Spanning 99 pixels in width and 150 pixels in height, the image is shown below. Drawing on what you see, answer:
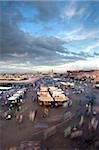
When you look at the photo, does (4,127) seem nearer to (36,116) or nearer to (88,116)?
(36,116)

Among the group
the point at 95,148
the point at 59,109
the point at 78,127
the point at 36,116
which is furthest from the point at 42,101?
the point at 95,148

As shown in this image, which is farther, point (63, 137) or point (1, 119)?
point (1, 119)

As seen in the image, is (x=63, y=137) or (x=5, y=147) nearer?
(x=5, y=147)

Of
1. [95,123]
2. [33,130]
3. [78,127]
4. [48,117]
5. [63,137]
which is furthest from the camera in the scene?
[48,117]

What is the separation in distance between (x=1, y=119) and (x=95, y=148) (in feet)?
36.8

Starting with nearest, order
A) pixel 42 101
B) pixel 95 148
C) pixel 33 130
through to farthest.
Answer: pixel 95 148 < pixel 33 130 < pixel 42 101

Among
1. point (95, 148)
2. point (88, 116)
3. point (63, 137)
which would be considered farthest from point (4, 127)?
point (88, 116)

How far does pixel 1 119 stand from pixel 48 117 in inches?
218

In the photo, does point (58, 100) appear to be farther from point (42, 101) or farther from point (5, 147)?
point (5, 147)

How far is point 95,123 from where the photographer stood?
20.4 metres

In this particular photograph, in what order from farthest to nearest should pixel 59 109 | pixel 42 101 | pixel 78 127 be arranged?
pixel 42 101
pixel 59 109
pixel 78 127

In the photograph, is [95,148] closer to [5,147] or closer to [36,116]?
[5,147]

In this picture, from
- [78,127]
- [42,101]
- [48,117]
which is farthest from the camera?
[42,101]

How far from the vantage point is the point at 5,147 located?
559 inches
